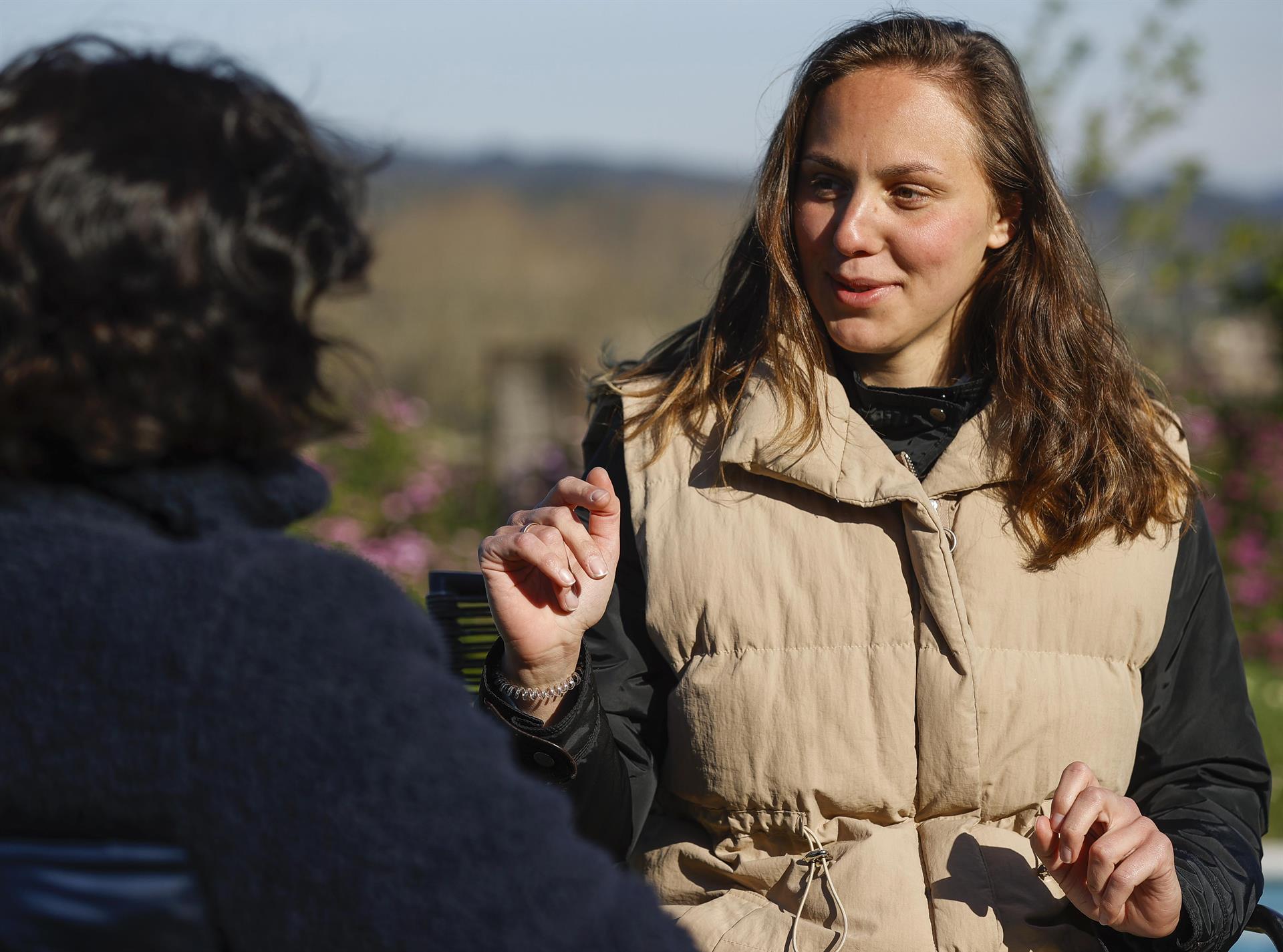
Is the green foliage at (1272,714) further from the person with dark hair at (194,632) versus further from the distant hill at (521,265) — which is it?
the person with dark hair at (194,632)

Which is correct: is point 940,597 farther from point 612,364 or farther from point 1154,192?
point 1154,192

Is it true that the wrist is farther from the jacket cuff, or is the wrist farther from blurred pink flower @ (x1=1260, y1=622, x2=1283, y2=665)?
blurred pink flower @ (x1=1260, y1=622, x2=1283, y2=665)

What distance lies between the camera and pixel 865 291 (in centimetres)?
217

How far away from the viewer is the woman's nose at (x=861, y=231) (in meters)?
2.13

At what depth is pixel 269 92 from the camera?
1.25 meters

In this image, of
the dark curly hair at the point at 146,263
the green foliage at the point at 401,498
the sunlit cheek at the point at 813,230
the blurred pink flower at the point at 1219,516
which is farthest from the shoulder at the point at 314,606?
the blurred pink flower at the point at 1219,516

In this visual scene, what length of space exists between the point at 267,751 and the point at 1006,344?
5.40 ft

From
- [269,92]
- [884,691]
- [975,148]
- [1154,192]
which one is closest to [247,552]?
[269,92]

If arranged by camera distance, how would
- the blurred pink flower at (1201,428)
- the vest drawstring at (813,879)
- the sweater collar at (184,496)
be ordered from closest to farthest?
the sweater collar at (184,496) → the vest drawstring at (813,879) → the blurred pink flower at (1201,428)

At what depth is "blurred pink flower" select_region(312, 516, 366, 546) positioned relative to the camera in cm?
609

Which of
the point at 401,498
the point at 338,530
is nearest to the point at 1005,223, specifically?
the point at 338,530

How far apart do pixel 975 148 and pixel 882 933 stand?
131 centimetres

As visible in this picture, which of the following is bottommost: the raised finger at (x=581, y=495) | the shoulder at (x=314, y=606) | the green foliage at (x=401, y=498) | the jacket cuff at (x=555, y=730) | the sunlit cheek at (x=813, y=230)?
the green foliage at (x=401, y=498)

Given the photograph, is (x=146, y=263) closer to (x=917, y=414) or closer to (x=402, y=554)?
(x=917, y=414)
